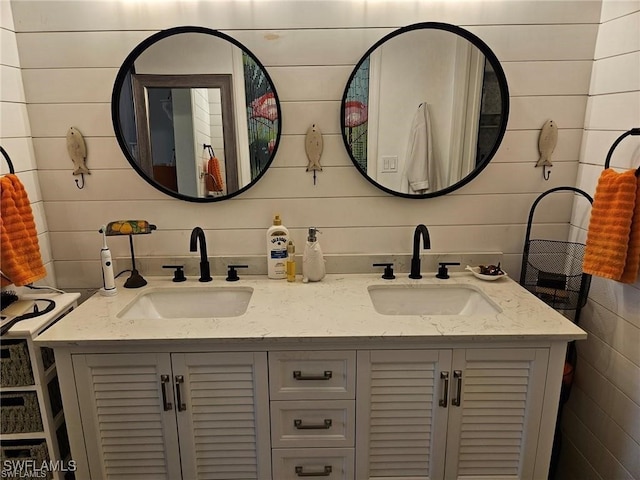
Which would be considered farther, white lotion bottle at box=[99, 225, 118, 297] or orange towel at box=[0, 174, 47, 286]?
white lotion bottle at box=[99, 225, 118, 297]

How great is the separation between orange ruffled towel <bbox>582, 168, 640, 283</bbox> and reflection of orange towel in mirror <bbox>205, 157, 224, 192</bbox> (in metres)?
1.38

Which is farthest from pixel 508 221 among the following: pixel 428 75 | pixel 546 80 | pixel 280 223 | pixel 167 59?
pixel 167 59

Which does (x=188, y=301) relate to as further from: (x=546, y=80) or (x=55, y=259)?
A: (x=546, y=80)

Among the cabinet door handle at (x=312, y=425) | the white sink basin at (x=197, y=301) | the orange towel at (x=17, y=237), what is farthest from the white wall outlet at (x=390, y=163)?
the orange towel at (x=17, y=237)

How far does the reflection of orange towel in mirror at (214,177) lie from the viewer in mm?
1703

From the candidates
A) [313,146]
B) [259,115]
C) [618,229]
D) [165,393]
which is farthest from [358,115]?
[165,393]

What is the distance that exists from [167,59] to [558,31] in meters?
1.50

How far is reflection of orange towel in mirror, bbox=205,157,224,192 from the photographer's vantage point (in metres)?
1.70

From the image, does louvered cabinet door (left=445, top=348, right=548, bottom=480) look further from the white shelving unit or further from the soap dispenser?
the white shelving unit

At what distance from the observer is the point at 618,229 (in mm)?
1335

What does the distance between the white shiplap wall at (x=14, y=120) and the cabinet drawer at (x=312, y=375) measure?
1049mm

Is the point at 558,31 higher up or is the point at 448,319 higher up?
the point at 558,31

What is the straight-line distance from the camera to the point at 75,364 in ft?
4.35

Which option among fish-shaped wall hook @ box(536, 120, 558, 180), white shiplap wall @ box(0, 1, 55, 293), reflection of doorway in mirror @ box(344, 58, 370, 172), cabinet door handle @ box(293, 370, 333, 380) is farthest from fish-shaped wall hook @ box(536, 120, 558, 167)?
white shiplap wall @ box(0, 1, 55, 293)
